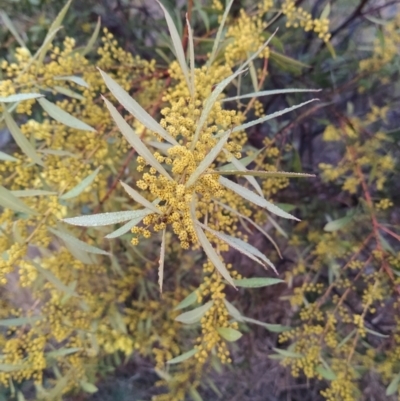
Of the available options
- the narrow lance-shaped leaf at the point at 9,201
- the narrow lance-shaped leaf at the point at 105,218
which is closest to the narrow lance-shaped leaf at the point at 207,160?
the narrow lance-shaped leaf at the point at 105,218

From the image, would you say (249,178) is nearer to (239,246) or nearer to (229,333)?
(239,246)

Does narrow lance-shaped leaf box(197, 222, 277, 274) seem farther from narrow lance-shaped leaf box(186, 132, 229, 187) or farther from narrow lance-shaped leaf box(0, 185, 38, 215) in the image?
narrow lance-shaped leaf box(0, 185, 38, 215)

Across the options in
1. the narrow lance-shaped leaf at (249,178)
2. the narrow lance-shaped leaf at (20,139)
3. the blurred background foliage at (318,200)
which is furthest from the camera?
the blurred background foliage at (318,200)

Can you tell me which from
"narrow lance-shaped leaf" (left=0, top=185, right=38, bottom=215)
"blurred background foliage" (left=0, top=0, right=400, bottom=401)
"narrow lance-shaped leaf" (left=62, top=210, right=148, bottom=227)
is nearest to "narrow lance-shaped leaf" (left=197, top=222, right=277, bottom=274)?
"narrow lance-shaped leaf" (left=62, top=210, right=148, bottom=227)

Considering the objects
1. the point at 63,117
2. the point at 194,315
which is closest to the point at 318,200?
the point at 194,315

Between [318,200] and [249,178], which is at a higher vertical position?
[249,178]

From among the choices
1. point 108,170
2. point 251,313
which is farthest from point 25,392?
point 108,170

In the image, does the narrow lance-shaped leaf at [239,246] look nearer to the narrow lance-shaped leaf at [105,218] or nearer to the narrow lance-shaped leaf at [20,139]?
the narrow lance-shaped leaf at [105,218]

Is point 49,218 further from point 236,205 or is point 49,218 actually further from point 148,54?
point 148,54
